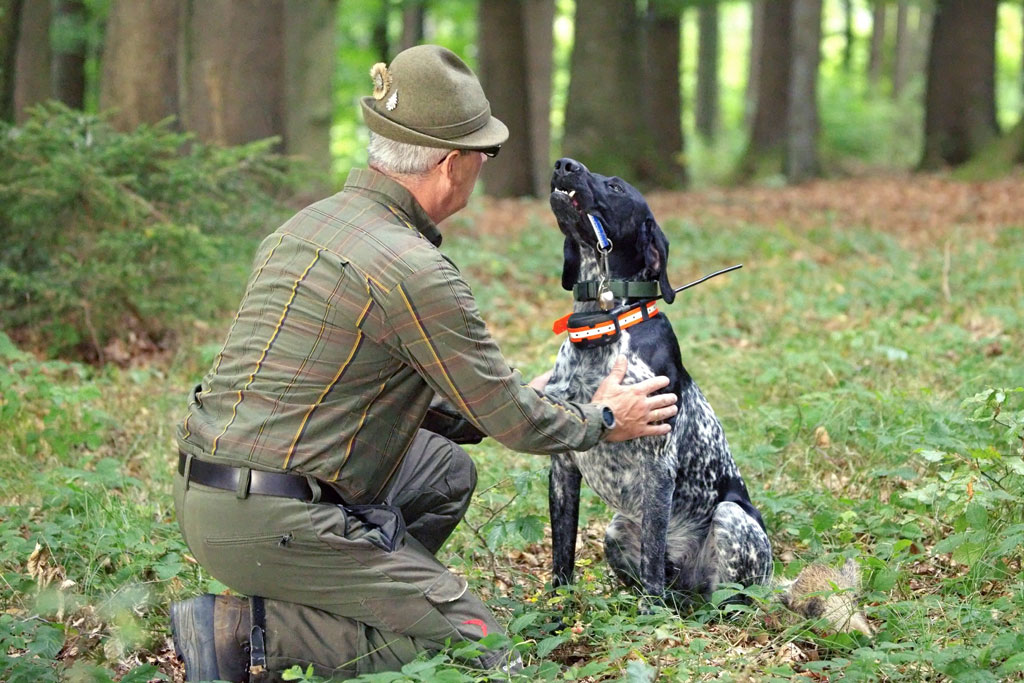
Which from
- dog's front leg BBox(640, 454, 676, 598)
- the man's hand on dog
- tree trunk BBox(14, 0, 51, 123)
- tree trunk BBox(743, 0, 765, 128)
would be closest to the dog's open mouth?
the man's hand on dog

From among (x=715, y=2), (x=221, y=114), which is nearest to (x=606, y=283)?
(x=221, y=114)

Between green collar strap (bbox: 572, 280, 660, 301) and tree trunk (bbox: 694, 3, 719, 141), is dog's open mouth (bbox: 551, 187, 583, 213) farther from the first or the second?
tree trunk (bbox: 694, 3, 719, 141)

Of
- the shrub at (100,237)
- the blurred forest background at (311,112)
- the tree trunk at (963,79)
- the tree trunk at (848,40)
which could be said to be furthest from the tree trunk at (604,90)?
the tree trunk at (848,40)

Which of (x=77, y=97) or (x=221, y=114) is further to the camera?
(x=77, y=97)

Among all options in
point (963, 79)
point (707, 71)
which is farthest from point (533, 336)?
point (707, 71)

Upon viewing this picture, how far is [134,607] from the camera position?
416cm

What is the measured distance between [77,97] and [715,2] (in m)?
11.2

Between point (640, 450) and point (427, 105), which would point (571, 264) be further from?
point (427, 105)

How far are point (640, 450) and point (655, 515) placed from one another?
265mm

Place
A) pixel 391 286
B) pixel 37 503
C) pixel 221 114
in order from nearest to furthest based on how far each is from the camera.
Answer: pixel 391 286 < pixel 37 503 < pixel 221 114

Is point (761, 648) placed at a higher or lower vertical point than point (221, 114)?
lower

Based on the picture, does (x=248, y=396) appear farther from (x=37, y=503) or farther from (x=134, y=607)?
(x=37, y=503)

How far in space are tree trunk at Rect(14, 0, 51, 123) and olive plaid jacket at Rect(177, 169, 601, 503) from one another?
406 inches

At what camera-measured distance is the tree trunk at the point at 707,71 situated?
28.4 metres
